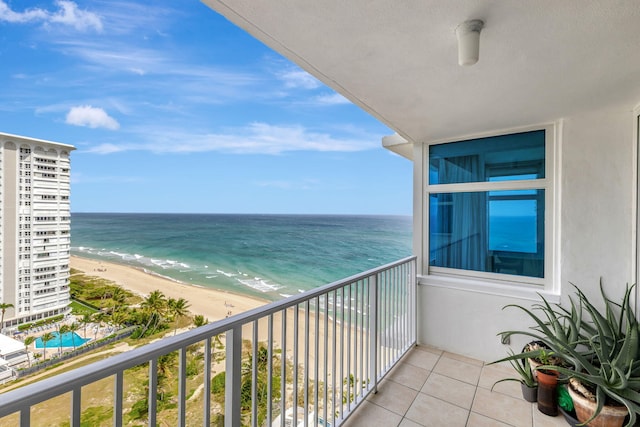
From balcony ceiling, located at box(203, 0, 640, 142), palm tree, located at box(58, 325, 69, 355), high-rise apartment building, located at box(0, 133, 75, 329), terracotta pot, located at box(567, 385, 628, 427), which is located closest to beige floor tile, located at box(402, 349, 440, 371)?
terracotta pot, located at box(567, 385, 628, 427)

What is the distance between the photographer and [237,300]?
1195 cm

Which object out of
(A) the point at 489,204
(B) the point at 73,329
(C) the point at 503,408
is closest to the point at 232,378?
(C) the point at 503,408

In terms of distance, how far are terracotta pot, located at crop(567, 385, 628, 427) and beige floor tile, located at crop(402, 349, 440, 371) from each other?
103cm

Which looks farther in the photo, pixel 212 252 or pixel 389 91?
pixel 212 252

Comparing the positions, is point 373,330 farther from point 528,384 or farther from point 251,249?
point 251,249

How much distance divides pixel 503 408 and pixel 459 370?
0.49 m

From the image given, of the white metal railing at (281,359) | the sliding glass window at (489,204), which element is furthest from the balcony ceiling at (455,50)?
the white metal railing at (281,359)

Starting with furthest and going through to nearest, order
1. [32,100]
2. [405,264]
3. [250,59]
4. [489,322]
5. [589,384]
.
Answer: [250,59] → [32,100] → [405,264] → [489,322] → [589,384]

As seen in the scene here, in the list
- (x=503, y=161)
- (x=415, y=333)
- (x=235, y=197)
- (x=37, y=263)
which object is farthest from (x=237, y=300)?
(x=235, y=197)

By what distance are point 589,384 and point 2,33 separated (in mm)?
17320

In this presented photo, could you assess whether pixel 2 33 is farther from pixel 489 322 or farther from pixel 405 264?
pixel 489 322

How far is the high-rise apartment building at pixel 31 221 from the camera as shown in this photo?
6.07 metres

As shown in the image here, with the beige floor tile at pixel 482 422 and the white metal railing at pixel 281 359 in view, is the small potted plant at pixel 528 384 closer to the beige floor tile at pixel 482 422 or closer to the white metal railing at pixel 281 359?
the beige floor tile at pixel 482 422

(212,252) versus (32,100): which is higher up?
(32,100)
